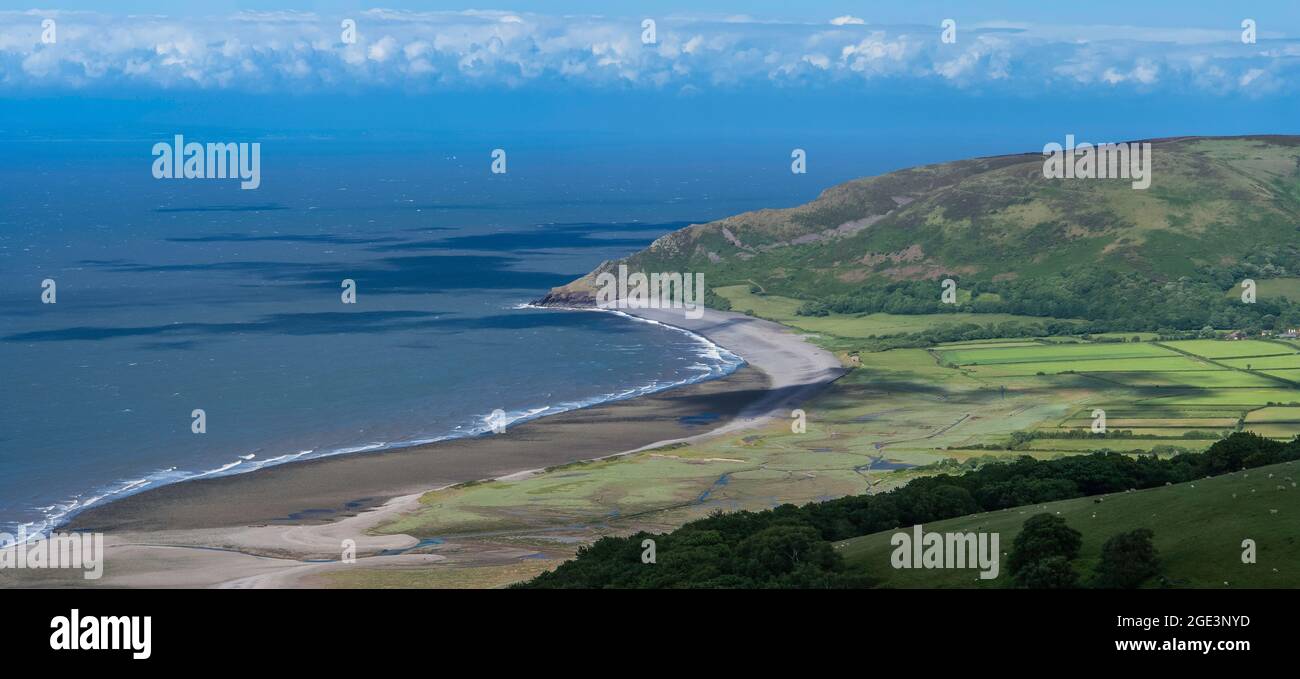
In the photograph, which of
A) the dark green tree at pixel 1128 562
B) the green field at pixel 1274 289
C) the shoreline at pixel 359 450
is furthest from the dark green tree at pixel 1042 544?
the green field at pixel 1274 289

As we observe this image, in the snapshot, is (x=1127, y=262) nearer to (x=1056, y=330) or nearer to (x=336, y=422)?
(x=1056, y=330)

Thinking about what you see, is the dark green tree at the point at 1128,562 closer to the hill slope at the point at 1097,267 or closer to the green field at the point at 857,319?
the green field at the point at 857,319

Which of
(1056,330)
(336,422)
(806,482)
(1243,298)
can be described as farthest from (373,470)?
(1243,298)

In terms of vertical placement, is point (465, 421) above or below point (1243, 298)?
below

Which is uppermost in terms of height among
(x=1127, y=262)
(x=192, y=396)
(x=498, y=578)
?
(x=1127, y=262)

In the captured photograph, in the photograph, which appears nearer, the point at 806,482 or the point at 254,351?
the point at 806,482

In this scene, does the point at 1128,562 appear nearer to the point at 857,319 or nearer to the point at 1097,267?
the point at 857,319
